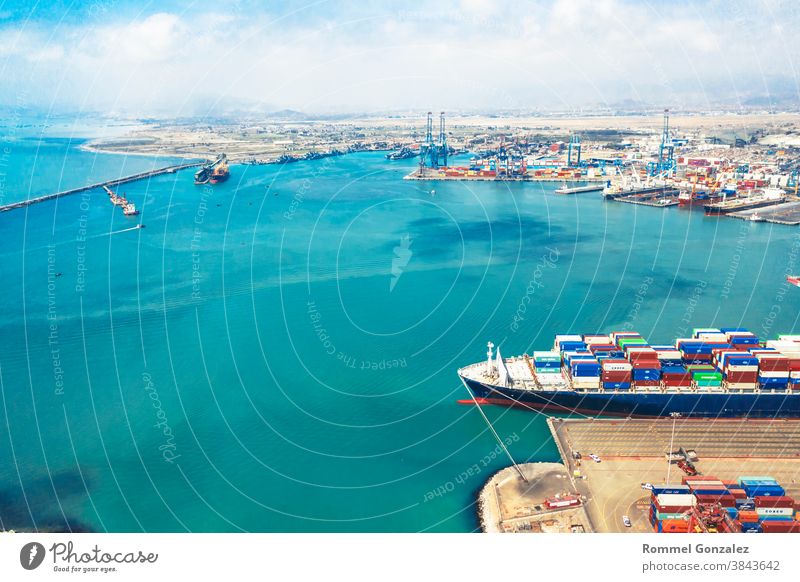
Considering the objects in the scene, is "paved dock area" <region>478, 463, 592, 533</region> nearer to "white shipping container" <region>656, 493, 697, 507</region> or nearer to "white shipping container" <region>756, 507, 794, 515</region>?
"white shipping container" <region>656, 493, 697, 507</region>

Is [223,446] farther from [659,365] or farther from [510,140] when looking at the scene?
[510,140]

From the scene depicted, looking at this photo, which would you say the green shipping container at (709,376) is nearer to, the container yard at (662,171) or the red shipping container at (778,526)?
the red shipping container at (778,526)

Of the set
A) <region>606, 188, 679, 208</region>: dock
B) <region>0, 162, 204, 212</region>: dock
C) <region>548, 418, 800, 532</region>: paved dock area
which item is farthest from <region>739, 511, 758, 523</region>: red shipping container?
<region>0, 162, 204, 212</region>: dock

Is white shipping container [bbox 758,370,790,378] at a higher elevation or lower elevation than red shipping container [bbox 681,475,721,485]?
higher

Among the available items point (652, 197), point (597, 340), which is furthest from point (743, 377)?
point (652, 197)

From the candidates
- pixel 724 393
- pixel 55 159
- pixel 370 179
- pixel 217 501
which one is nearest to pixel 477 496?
pixel 217 501

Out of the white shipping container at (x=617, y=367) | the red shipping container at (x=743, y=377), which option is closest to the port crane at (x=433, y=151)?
the white shipping container at (x=617, y=367)

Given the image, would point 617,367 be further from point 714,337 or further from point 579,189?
point 579,189
